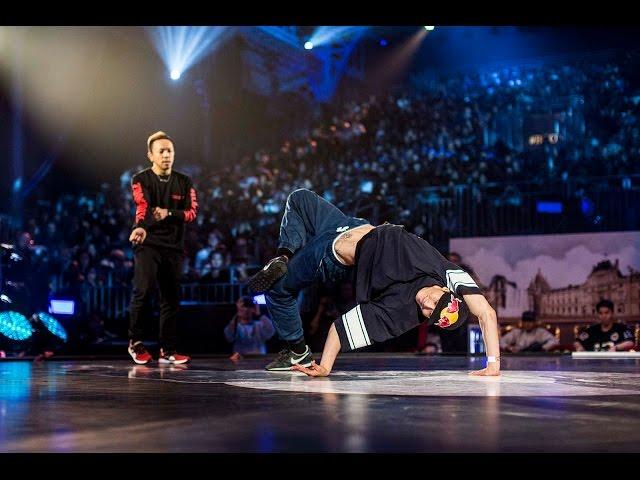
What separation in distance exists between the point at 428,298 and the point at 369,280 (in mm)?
314

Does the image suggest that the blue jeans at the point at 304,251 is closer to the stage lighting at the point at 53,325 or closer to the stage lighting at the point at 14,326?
the stage lighting at the point at 14,326

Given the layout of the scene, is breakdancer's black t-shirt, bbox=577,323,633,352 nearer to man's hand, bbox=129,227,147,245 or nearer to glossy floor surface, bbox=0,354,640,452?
glossy floor surface, bbox=0,354,640,452

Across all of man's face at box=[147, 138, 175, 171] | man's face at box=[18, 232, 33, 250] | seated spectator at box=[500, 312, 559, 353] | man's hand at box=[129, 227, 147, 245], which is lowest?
seated spectator at box=[500, 312, 559, 353]

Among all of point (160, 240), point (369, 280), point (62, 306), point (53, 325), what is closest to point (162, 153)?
point (160, 240)

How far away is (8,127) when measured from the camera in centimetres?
905

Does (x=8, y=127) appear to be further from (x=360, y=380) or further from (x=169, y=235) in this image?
(x=360, y=380)

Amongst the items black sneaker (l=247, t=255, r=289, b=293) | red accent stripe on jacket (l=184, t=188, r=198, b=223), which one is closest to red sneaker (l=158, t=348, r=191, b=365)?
red accent stripe on jacket (l=184, t=188, r=198, b=223)

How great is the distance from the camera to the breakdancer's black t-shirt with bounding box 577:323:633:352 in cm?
659

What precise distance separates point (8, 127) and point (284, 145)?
322 centimetres

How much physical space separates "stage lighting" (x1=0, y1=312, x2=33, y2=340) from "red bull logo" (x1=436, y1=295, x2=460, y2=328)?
505 centimetres

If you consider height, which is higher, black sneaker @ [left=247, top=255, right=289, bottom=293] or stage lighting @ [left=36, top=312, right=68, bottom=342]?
black sneaker @ [left=247, top=255, right=289, bottom=293]

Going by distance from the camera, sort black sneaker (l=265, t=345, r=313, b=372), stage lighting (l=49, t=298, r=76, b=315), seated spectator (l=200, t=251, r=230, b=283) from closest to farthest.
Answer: black sneaker (l=265, t=345, r=313, b=372), stage lighting (l=49, t=298, r=76, b=315), seated spectator (l=200, t=251, r=230, b=283)

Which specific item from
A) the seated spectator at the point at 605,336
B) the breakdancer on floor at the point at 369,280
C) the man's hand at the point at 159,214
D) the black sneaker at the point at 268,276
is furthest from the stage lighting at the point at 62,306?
the seated spectator at the point at 605,336
